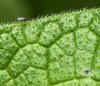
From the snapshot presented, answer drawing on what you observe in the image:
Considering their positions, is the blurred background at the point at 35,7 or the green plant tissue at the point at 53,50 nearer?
the green plant tissue at the point at 53,50

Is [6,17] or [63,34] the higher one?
[6,17]

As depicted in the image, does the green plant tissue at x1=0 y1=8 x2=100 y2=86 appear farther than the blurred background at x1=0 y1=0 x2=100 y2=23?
No

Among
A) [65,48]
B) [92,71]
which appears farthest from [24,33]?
[92,71]

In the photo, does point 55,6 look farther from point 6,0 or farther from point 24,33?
point 24,33

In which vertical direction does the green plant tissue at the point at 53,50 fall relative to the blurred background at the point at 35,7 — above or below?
below

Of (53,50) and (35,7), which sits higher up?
(35,7)
